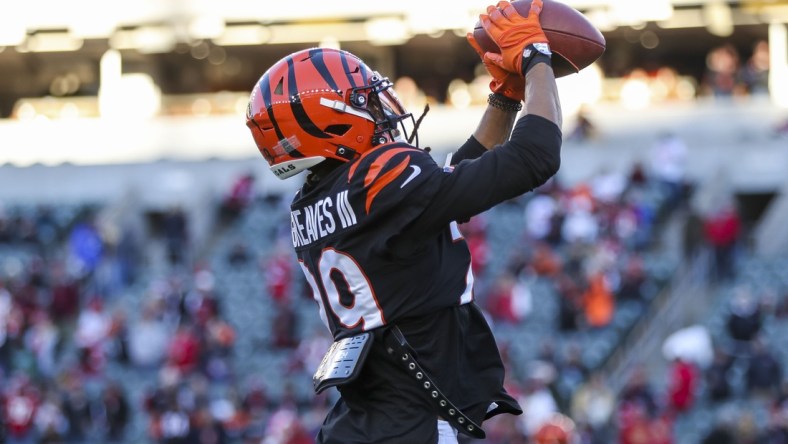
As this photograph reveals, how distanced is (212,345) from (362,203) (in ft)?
40.4

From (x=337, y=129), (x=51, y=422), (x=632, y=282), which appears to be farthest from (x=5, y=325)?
(x=337, y=129)

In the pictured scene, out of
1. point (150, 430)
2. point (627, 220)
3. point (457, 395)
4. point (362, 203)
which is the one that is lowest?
point (150, 430)

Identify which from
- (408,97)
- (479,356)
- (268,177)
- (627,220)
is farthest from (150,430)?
(479,356)

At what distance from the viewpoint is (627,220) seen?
55.5 feet

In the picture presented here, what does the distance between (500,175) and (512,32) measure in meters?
0.50

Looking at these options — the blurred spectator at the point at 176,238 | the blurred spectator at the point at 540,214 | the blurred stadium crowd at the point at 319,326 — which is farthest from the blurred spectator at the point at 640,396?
the blurred spectator at the point at 176,238

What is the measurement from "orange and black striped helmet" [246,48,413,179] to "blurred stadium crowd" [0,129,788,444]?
7.97m

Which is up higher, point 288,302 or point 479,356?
point 479,356

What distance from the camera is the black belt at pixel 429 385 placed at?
4023 mm

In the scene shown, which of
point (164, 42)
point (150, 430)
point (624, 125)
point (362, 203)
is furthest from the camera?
point (164, 42)

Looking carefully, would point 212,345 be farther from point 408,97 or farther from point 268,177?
point 408,97

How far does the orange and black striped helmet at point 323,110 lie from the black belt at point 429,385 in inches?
20.7

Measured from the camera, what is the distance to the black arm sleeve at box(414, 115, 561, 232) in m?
3.80

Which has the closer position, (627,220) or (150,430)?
(150,430)
